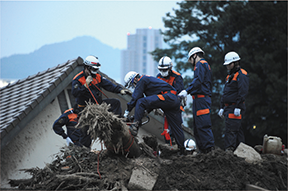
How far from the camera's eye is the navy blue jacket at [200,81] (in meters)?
6.04

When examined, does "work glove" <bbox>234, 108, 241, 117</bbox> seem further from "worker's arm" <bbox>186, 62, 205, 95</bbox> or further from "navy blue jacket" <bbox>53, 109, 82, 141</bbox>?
"navy blue jacket" <bbox>53, 109, 82, 141</bbox>

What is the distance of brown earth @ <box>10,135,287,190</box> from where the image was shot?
4.70 m

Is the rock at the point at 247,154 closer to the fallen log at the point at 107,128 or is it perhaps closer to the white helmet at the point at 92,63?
the fallen log at the point at 107,128

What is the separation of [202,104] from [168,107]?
31.2 inches

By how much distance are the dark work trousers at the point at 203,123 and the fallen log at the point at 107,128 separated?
1.53 m

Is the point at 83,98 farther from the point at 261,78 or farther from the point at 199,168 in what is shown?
the point at 261,78

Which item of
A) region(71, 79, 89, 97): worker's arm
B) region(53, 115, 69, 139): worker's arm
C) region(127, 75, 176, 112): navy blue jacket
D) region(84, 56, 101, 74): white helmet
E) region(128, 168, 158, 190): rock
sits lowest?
region(128, 168, 158, 190): rock

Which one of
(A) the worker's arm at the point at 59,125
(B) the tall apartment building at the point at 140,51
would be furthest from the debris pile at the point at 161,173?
(B) the tall apartment building at the point at 140,51

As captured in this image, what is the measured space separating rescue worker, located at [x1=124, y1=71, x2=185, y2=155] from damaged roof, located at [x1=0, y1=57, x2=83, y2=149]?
2667 mm

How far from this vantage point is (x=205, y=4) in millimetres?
16953

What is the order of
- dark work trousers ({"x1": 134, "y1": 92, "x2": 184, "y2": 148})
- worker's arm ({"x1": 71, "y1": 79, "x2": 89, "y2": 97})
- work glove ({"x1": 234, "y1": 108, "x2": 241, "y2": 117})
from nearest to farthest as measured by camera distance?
dark work trousers ({"x1": 134, "y1": 92, "x2": 184, "y2": 148})
worker's arm ({"x1": 71, "y1": 79, "x2": 89, "y2": 97})
work glove ({"x1": 234, "y1": 108, "x2": 241, "y2": 117})

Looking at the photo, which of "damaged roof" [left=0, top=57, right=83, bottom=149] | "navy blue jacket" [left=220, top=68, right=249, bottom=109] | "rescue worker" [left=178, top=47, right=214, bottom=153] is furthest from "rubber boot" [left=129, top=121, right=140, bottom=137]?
"damaged roof" [left=0, top=57, right=83, bottom=149]

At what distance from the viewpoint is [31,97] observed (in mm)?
7770

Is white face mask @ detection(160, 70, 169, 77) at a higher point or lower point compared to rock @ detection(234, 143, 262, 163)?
higher
